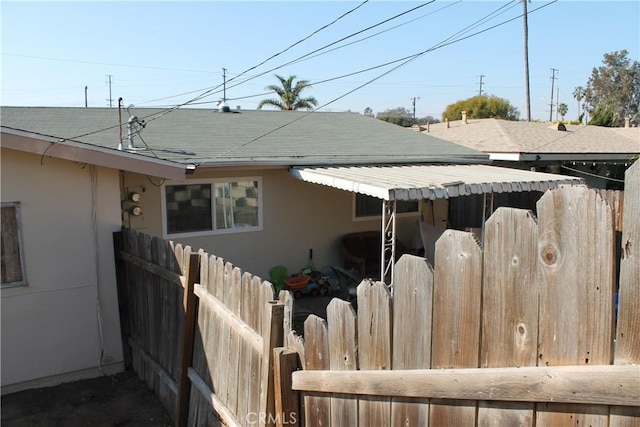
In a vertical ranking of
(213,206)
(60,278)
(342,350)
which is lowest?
(60,278)

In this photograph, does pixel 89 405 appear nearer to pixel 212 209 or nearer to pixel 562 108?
pixel 212 209

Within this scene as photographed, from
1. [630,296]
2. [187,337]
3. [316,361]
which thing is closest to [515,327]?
[630,296]

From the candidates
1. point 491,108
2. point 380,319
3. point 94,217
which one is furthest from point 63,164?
point 491,108

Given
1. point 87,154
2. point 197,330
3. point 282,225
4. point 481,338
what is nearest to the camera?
point 481,338

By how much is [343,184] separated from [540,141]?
33.8 feet

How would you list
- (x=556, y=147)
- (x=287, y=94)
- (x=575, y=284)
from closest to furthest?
1. (x=575, y=284)
2. (x=556, y=147)
3. (x=287, y=94)

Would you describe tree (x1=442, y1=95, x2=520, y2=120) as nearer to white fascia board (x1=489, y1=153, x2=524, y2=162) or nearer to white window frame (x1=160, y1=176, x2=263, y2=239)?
white fascia board (x1=489, y1=153, x2=524, y2=162)

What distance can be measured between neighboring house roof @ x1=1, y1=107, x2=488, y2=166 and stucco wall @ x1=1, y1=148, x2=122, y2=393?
1.00m

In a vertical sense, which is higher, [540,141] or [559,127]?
[559,127]

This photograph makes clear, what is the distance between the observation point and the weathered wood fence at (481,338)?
4.83ft

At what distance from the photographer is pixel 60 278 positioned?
20.2 ft

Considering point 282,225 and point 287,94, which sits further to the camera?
point 287,94

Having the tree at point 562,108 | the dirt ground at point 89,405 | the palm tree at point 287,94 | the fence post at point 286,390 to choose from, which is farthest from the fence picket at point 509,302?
the tree at point 562,108

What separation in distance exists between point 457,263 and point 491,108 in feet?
198
